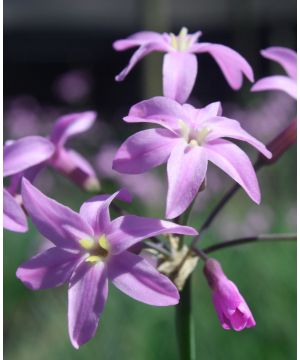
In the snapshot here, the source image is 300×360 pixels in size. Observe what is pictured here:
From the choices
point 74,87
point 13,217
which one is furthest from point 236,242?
point 74,87

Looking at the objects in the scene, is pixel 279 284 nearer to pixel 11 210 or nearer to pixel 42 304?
pixel 42 304

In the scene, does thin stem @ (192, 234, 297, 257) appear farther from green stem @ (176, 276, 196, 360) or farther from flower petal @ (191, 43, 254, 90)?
flower petal @ (191, 43, 254, 90)

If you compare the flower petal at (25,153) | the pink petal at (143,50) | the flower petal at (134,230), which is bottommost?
the flower petal at (25,153)

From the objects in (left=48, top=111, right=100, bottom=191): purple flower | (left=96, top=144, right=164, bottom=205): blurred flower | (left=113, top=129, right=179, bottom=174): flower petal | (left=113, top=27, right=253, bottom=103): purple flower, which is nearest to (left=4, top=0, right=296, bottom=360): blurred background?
(left=96, top=144, right=164, bottom=205): blurred flower

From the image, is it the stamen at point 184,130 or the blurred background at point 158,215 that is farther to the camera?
the blurred background at point 158,215

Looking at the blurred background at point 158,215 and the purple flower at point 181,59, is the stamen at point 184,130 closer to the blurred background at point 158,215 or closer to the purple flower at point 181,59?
the purple flower at point 181,59

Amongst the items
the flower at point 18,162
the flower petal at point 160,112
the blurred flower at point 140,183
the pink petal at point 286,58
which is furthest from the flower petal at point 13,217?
the blurred flower at point 140,183
